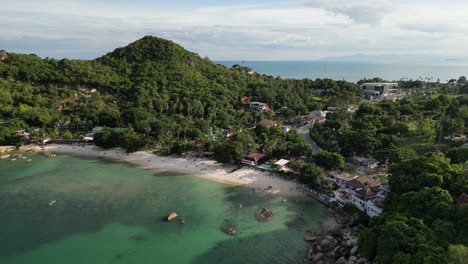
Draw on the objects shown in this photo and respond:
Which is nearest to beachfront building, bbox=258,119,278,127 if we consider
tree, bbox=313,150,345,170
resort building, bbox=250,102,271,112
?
resort building, bbox=250,102,271,112

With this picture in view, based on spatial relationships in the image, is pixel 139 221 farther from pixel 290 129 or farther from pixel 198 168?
pixel 290 129

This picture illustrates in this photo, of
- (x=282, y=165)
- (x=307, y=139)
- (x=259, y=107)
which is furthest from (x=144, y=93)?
(x=282, y=165)

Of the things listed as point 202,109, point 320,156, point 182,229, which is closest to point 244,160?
point 320,156

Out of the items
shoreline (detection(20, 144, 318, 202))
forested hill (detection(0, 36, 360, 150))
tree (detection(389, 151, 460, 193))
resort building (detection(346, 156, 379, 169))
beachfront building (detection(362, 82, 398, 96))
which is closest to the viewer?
tree (detection(389, 151, 460, 193))

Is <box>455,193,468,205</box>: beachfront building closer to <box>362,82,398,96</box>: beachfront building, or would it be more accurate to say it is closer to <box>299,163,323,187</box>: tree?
<box>299,163,323,187</box>: tree

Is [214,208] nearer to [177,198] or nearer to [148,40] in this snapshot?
[177,198]

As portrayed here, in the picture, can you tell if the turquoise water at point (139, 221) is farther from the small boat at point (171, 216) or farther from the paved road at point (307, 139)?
the paved road at point (307, 139)
